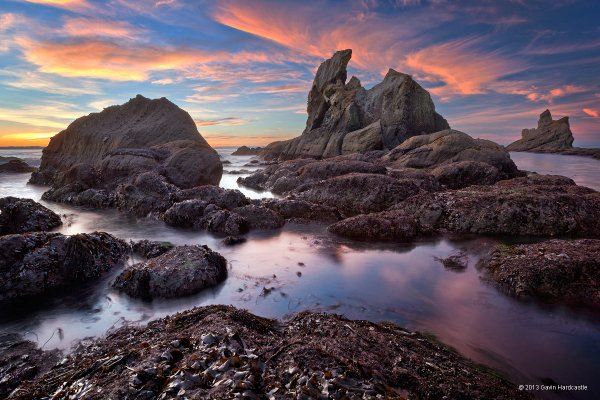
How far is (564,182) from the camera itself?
17.8 meters

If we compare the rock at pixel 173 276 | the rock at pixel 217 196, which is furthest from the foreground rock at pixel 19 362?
the rock at pixel 217 196

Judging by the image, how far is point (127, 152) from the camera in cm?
2017

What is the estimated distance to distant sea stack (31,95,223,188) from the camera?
19234 mm

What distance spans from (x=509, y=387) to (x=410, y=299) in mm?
2649

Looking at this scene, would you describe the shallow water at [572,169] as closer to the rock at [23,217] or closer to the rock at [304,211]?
the rock at [304,211]

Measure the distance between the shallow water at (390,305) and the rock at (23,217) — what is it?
6.26 meters

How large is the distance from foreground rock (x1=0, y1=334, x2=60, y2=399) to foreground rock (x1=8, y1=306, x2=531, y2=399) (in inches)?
12.8

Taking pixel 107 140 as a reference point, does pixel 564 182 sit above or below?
below

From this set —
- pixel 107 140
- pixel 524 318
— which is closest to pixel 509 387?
pixel 524 318

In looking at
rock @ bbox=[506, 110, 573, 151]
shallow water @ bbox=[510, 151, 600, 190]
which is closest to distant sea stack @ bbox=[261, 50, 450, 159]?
shallow water @ bbox=[510, 151, 600, 190]

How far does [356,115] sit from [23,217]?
161 feet

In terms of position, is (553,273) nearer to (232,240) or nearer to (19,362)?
(232,240)

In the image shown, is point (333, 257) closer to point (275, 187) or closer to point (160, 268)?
point (160, 268)

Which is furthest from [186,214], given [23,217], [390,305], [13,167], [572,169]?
[572,169]
